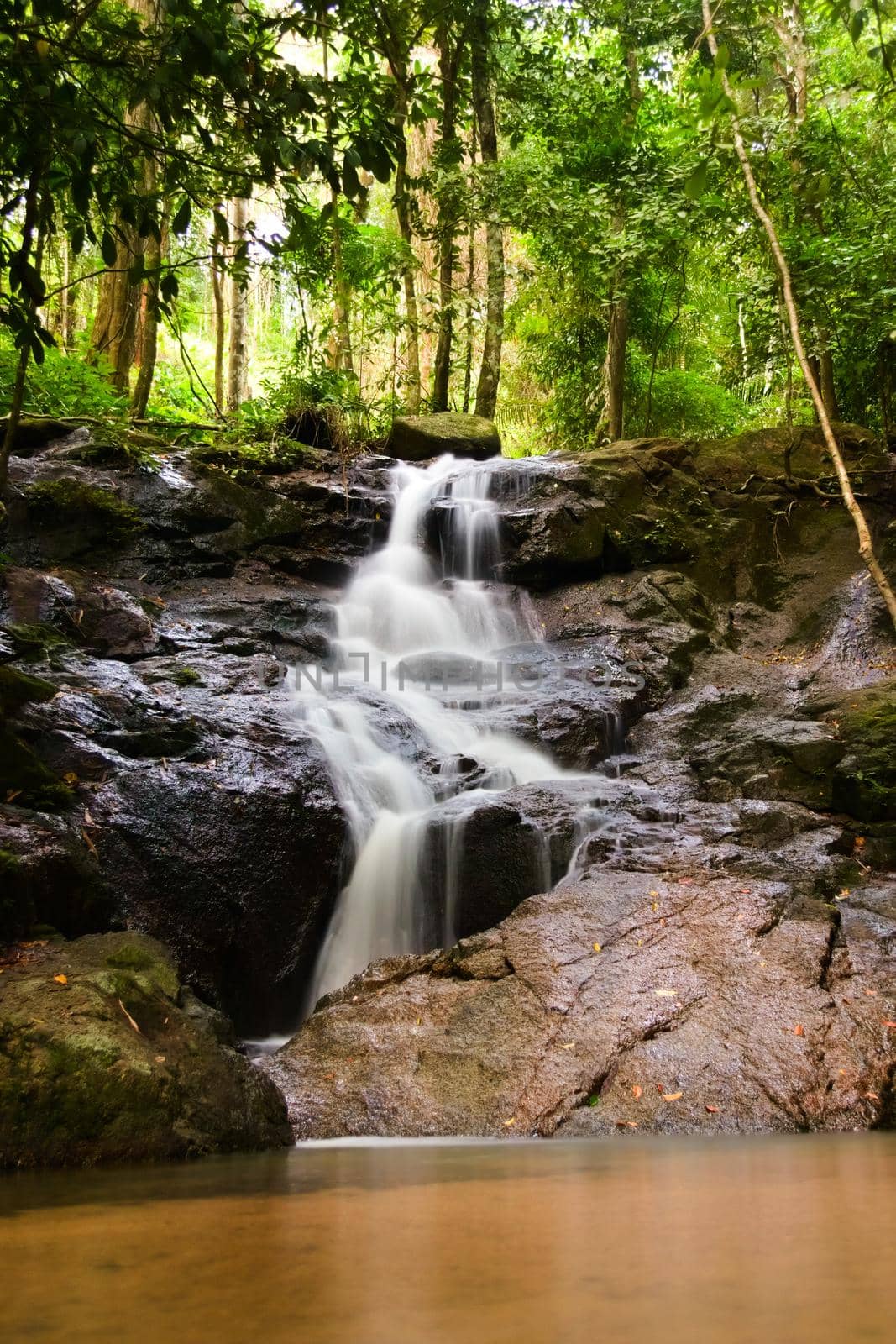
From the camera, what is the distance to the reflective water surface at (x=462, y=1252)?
4.38ft

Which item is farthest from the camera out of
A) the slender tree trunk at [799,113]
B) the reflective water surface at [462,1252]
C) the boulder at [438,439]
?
the boulder at [438,439]

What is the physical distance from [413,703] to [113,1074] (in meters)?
5.05

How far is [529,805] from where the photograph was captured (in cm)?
599

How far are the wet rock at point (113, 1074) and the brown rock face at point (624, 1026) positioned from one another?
0.45m

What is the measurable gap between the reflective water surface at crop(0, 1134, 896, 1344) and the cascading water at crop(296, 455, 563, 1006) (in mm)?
3006

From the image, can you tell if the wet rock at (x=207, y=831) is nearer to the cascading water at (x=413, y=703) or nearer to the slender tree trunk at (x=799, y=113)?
the cascading water at (x=413, y=703)

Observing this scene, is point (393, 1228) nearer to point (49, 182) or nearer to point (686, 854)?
point (686, 854)

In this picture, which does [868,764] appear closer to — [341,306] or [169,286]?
[169,286]

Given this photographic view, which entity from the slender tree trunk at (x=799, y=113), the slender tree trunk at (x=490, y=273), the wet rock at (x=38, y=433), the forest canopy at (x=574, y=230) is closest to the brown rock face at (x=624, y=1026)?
the forest canopy at (x=574, y=230)

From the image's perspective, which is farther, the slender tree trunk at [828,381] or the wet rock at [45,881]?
the slender tree trunk at [828,381]

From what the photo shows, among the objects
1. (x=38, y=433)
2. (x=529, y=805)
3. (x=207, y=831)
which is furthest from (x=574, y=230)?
(x=207, y=831)

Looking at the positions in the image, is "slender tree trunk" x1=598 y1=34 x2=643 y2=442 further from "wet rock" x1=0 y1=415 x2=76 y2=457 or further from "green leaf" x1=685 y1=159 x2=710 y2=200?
"green leaf" x1=685 y1=159 x2=710 y2=200

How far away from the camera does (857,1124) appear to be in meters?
3.58

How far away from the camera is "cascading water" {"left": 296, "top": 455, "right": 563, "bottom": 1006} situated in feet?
19.3
